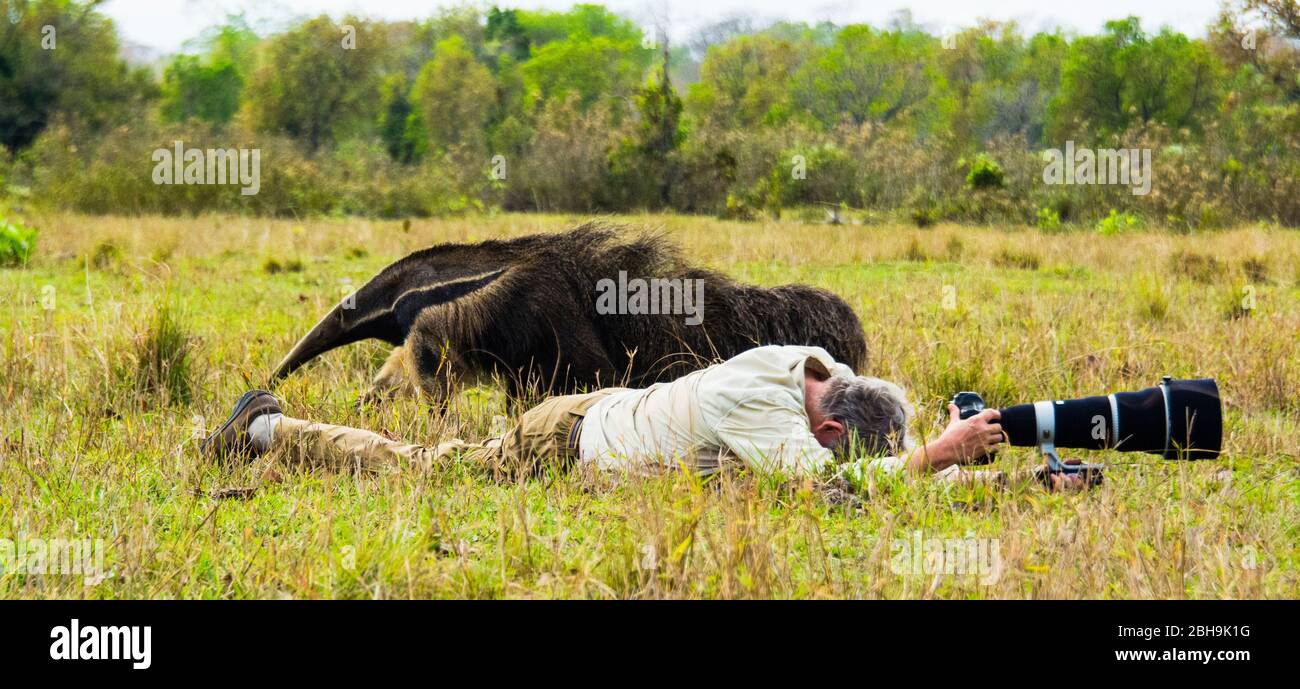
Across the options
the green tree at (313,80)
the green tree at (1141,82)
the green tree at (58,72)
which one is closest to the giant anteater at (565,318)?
the green tree at (58,72)

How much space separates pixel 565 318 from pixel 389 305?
1.00m

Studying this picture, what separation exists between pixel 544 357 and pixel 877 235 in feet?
31.1

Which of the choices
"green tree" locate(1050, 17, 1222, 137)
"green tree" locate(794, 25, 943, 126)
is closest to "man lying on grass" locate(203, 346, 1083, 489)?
"green tree" locate(1050, 17, 1222, 137)

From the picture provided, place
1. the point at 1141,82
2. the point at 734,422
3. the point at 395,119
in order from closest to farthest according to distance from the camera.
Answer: the point at 734,422, the point at 1141,82, the point at 395,119

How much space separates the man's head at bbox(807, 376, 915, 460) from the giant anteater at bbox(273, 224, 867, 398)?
1738 millimetres

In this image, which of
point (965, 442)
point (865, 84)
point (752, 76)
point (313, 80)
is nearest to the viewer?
point (965, 442)

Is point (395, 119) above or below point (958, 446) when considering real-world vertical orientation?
above

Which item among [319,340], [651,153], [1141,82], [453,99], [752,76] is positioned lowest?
[319,340]

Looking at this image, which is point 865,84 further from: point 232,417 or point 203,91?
point 232,417

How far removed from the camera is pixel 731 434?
396 centimetres

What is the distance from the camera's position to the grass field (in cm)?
304

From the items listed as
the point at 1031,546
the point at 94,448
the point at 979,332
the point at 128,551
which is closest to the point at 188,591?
the point at 128,551

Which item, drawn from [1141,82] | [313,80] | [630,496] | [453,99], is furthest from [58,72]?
[1141,82]
